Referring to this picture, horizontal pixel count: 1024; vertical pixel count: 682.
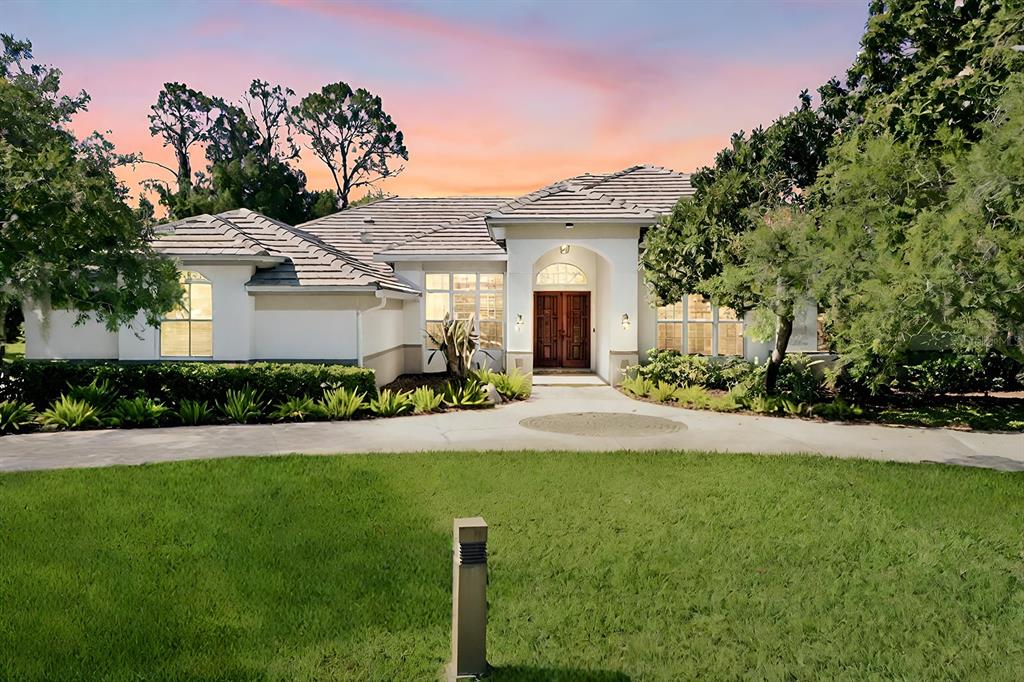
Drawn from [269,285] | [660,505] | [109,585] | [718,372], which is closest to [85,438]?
[269,285]

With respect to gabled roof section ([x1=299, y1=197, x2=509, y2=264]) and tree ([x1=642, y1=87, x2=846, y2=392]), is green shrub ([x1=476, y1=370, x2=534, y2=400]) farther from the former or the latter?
gabled roof section ([x1=299, y1=197, x2=509, y2=264])

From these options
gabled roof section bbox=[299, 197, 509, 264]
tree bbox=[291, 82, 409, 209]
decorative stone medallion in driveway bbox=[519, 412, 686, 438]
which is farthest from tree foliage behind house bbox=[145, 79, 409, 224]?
decorative stone medallion in driveway bbox=[519, 412, 686, 438]

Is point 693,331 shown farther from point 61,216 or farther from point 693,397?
point 61,216

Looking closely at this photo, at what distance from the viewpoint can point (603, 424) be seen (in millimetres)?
12688

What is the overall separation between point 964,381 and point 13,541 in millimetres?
18110

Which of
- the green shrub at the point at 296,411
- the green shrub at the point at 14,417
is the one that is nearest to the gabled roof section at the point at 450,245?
the green shrub at the point at 296,411

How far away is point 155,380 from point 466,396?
598cm

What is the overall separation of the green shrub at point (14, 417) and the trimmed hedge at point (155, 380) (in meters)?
1.03

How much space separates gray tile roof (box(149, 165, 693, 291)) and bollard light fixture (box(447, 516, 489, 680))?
11.9 meters

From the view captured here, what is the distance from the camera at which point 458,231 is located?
21.6m

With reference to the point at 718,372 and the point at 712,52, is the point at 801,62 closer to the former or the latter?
the point at 712,52

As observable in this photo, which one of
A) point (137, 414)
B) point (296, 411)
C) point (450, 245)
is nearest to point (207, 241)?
point (137, 414)

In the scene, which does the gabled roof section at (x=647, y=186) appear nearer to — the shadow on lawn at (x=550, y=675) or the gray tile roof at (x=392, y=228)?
the gray tile roof at (x=392, y=228)

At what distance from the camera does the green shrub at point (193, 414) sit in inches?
484
